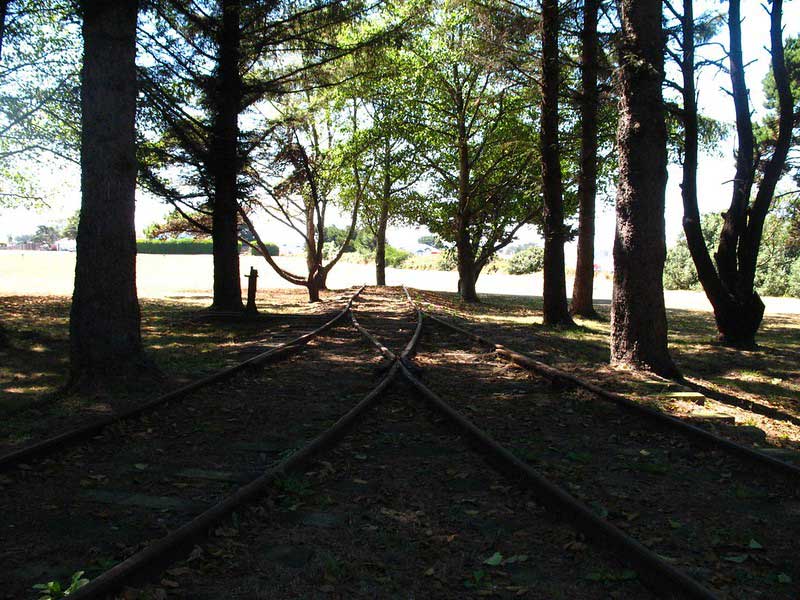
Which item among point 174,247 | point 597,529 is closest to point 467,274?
point 597,529

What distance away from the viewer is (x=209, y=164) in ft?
44.6

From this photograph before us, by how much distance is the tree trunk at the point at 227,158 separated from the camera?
13422 mm

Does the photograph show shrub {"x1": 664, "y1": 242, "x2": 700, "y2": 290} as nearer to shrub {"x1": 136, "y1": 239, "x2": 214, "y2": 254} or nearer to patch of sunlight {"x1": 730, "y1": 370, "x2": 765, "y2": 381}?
patch of sunlight {"x1": 730, "y1": 370, "x2": 765, "y2": 381}

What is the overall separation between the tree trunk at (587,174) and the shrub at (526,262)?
4096cm

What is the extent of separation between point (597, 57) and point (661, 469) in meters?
12.5

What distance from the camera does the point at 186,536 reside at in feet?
10.1

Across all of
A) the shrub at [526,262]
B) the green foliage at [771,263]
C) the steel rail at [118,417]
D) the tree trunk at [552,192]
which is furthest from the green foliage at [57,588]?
the shrub at [526,262]

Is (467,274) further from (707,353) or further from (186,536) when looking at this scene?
(186,536)

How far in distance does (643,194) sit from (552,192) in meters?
6.62

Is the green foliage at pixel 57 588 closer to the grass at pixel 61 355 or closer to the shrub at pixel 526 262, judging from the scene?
the grass at pixel 61 355

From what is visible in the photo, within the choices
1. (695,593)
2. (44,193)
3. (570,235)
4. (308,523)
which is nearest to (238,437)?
(308,523)

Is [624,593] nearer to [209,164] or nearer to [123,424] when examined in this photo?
[123,424]

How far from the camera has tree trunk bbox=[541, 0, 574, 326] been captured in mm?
14445

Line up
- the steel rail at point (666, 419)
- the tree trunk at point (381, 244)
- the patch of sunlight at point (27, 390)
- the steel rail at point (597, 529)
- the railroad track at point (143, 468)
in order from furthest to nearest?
1. the tree trunk at point (381, 244)
2. the patch of sunlight at point (27, 390)
3. the steel rail at point (666, 419)
4. the railroad track at point (143, 468)
5. the steel rail at point (597, 529)
